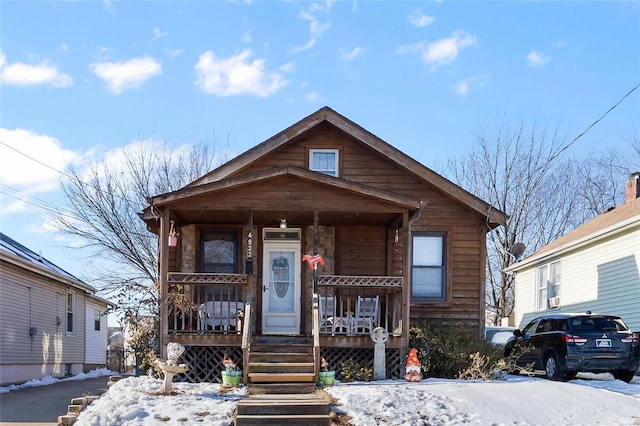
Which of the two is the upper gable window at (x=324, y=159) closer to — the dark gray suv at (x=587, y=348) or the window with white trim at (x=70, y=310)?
the dark gray suv at (x=587, y=348)

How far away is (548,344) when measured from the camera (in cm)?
1356

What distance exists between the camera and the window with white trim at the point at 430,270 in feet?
50.2

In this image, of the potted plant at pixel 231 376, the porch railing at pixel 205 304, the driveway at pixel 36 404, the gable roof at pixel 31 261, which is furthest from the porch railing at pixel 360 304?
the gable roof at pixel 31 261

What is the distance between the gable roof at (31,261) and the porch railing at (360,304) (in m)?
9.05

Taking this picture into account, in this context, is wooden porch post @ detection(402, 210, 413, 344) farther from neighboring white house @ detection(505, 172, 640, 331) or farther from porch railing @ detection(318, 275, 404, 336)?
neighboring white house @ detection(505, 172, 640, 331)

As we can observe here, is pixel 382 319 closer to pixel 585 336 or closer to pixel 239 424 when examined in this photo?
pixel 585 336

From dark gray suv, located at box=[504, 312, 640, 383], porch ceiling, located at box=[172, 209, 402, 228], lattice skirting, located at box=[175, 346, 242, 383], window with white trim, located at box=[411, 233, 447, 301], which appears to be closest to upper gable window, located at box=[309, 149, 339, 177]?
porch ceiling, located at box=[172, 209, 402, 228]

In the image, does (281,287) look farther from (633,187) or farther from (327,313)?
(633,187)

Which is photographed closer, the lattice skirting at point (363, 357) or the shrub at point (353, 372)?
the shrub at point (353, 372)

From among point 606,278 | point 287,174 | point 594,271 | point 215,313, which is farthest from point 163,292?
point 594,271

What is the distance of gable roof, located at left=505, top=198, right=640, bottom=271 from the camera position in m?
17.0

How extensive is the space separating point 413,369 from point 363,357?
4.45 feet

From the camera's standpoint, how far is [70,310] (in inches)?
985

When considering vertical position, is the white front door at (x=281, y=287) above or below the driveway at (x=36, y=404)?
above
